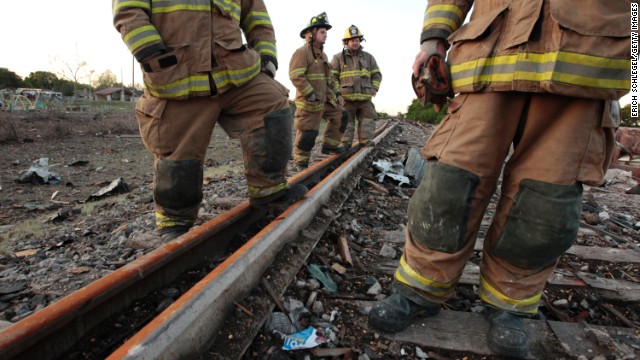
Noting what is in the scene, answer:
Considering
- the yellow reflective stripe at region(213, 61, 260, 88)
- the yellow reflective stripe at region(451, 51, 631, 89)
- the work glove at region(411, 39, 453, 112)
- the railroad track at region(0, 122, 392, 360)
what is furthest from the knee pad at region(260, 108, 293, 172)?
the yellow reflective stripe at region(451, 51, 631, 89)

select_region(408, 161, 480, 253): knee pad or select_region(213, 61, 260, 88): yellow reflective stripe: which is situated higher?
select_region(213, 61, 260, 88): yellow reflective stripe

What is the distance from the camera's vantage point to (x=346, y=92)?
7.65 metres

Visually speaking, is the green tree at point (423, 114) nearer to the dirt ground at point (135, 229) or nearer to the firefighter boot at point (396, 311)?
the dirt ground at point (135, 229)

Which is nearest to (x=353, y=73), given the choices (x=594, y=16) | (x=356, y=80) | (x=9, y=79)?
(x=356, y=80)

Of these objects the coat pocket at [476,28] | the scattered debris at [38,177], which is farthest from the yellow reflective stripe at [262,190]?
the scattered debris at [38,177]

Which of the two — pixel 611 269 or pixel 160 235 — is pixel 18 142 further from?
pixel 611 269

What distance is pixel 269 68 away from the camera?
2.85 metres

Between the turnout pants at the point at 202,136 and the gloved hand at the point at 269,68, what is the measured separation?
7cm

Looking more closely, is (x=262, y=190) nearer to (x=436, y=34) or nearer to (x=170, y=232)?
(x=170, y=232)

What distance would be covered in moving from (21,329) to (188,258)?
3.17ft

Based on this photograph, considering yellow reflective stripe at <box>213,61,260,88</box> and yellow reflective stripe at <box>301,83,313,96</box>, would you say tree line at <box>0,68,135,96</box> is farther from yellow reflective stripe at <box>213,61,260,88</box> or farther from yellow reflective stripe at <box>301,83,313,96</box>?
yellow reflective stripe at <box>213,61,260,88</box>

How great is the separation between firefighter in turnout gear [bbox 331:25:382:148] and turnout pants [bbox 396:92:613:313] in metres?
5.75

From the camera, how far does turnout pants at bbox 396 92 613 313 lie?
1552 millimetres

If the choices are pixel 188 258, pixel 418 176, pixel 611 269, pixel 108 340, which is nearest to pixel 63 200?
pixel 188 258
